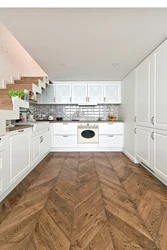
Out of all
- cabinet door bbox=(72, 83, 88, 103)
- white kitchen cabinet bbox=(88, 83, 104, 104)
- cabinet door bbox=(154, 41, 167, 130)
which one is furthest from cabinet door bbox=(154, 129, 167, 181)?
cabinet door bbox=(72, 83, 88, 103)

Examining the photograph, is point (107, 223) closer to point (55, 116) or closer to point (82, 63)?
point (82, 63)

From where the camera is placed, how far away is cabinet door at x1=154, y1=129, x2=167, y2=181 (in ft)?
7.43

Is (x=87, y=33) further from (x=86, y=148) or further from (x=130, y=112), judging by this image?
(x=86, y=148)

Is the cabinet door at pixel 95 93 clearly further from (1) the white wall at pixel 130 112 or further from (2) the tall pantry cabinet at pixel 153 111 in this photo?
(2) the tall pantry cabinet at pixel 153 111

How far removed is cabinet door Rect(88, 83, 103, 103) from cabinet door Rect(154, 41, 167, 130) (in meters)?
2.44

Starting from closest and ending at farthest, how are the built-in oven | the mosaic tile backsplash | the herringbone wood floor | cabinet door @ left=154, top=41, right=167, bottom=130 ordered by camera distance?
the herringbone wood floor < cabinet door @ left=154, top=41, right=167, bottom=130 < the built-in oven < the mosaic tile backsplash

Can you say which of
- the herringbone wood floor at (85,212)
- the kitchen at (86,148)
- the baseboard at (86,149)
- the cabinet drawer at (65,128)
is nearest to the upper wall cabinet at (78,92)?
the kitchen at (86,148)

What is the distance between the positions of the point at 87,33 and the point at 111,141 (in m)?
3.11

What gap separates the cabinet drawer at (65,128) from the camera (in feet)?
15.2

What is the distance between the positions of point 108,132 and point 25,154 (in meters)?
2.60

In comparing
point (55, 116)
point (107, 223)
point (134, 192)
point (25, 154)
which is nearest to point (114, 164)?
point (134, 192)

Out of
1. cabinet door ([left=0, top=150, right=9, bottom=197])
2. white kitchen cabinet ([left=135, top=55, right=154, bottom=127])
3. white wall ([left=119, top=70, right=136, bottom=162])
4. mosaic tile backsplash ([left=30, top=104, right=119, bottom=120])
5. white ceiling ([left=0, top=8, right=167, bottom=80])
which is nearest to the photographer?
white ceiling ([left=0, top=8, right=167, bottom=80])

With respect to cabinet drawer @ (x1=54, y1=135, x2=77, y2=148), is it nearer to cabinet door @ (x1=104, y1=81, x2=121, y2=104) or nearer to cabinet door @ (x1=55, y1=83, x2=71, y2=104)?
cabinet door @ (x1=55, y1=83, x2=71, y2=104)
